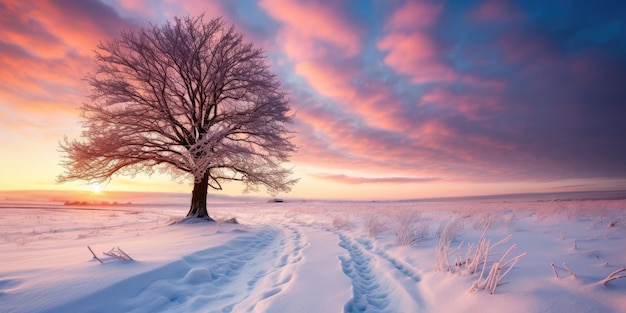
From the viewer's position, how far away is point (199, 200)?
12320 millimetres

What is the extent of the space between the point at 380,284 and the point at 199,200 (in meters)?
10.5

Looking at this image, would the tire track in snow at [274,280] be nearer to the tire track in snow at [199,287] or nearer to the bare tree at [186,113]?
the tire track in snow at [199,287]

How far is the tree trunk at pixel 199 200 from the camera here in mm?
12242

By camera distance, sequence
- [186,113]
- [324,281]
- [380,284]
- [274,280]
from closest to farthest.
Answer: [324,281]
[380,284]
[274,280]
[186,113]

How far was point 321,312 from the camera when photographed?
2701mm

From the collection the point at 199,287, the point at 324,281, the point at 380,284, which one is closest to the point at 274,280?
the point at 324,281

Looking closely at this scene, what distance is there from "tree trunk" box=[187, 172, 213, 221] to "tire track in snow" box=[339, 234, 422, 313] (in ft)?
29.1

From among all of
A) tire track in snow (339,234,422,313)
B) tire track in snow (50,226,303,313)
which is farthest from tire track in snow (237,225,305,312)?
tire track in snow (339,234,422,313)

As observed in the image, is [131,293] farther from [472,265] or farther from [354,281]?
[472,265]

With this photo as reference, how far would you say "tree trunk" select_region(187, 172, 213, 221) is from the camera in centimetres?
1224

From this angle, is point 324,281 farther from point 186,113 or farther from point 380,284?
point 186,113

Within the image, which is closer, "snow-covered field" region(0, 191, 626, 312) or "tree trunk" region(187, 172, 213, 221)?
"snow-covered field" region(0, 191, 626, 312)

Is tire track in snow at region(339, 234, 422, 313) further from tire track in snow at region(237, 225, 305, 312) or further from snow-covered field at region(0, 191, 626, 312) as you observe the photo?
tire track in snow at region(237, 225, 305, 312)

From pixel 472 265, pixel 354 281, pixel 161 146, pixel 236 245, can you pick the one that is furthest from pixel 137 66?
pixel 472 265
